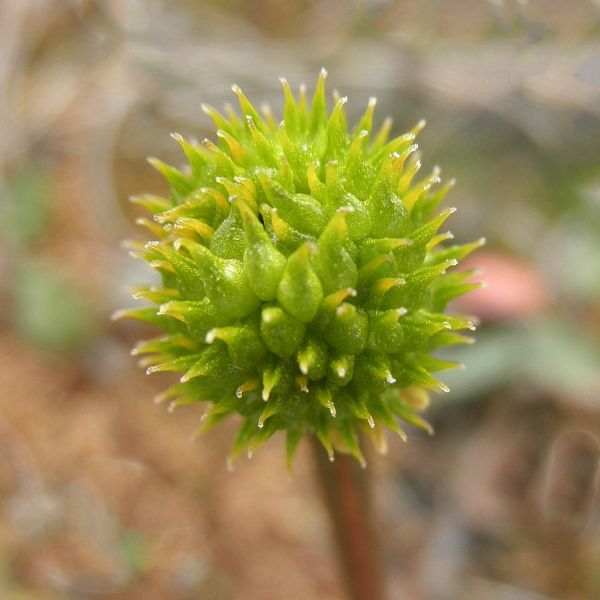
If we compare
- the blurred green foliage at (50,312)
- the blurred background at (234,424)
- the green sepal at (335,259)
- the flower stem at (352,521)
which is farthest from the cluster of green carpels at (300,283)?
the blurred green foliage at (50,312)

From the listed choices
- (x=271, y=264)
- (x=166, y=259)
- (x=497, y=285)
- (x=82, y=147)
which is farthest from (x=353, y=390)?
(x=82, y=147)

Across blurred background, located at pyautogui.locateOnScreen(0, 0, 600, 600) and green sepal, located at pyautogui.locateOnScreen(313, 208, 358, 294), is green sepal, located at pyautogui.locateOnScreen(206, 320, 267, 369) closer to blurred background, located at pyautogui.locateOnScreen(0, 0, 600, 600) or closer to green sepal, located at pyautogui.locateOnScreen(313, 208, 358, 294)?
green sepal, located at pyautogui.locateOnScreen(313, 208, 358, 294)

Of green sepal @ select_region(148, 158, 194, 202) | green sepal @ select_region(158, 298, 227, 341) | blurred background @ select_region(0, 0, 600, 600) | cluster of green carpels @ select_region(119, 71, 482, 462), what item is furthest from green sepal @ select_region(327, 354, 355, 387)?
blurred background @ select_region(0, 0, 600, 600)

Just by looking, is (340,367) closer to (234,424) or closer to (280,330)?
(280,330)

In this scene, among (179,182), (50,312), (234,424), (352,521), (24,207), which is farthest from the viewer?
(24,207)

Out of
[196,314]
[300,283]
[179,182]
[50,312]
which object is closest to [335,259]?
[300,283]

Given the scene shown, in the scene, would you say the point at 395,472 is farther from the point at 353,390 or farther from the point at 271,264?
the point at 271,264

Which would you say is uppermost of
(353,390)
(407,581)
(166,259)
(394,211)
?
(394,211)
